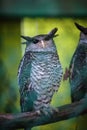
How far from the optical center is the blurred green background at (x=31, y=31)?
6.20 ft

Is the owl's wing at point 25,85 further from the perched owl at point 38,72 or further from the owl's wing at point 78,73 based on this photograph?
the owl's wing at point 78,73

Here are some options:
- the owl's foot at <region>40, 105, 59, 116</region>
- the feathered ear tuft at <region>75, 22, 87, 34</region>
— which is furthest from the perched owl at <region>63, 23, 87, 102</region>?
the owl's foot at <region>40, 105, 59, 116</region>

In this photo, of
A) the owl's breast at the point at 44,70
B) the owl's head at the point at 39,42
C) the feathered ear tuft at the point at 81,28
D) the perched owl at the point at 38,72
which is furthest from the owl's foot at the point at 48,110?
the feathered ear tuft at the point at 81,28

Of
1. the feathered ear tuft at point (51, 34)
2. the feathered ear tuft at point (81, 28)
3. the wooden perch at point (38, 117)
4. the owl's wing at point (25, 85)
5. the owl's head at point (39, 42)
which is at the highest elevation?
the feathered ear tuft at point (81, 28)

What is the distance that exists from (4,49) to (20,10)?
207mm

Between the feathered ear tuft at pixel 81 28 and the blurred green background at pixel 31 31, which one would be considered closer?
the blurred green background at pixel 31 31

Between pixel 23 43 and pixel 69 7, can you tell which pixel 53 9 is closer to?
pixel 69 7

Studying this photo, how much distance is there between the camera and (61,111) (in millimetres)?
1948

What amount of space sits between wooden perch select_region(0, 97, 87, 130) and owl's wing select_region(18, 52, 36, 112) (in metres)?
0.05

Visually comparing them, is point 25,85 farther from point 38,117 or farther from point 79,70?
point 79,70

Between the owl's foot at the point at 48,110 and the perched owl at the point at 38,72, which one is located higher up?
the perched owl at the point at 38,72

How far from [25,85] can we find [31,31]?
0.88 ft

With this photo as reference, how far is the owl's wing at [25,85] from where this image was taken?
6.30ft

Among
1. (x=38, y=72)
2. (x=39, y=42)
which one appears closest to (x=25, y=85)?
(x=38, y=72)
